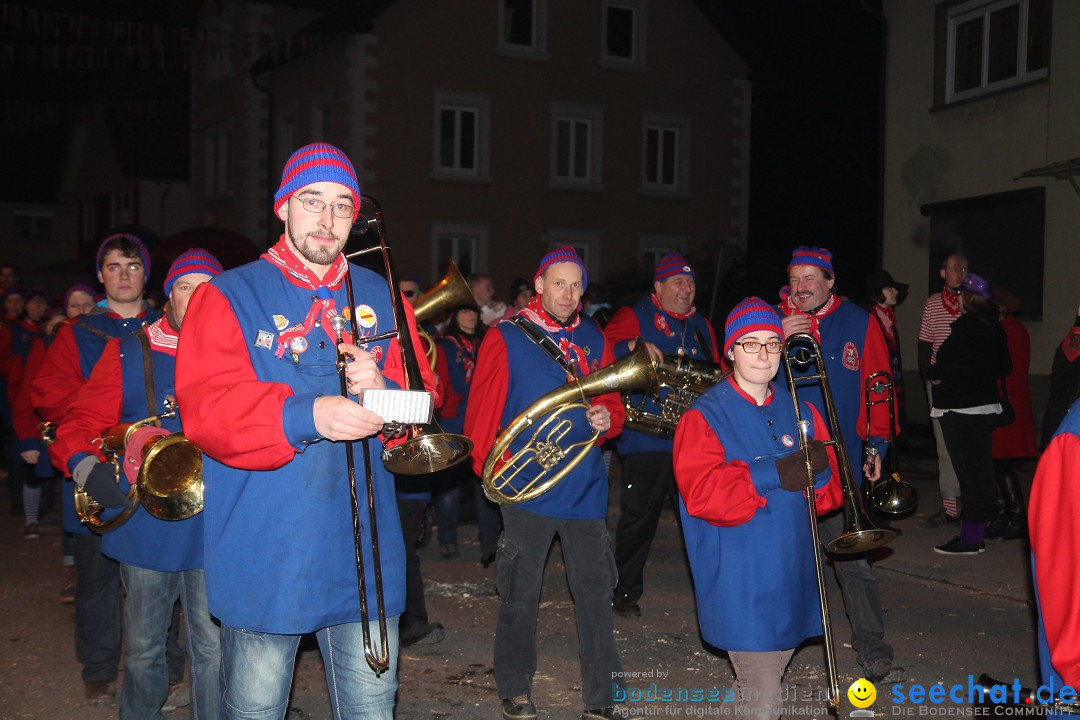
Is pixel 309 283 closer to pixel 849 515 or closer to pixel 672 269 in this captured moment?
pixel 849 515

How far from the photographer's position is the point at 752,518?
430 cm

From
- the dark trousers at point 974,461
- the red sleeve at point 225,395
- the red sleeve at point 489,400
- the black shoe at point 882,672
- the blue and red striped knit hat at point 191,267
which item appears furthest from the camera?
the dark trousers at point 974,461

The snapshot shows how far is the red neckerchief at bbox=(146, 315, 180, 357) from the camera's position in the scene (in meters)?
4.94

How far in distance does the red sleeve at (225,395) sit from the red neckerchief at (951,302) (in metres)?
7.95

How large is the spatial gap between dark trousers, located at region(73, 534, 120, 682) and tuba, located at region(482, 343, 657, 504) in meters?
2.09

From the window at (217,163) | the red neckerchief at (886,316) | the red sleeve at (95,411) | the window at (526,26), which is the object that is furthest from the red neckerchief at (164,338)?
the window at (217,163)

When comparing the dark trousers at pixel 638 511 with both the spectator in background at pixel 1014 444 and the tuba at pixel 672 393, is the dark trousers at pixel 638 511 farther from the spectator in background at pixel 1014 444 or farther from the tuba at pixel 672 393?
the spectator in background at pixel 1014 444

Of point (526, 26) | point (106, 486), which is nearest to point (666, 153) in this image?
point (526, 26)

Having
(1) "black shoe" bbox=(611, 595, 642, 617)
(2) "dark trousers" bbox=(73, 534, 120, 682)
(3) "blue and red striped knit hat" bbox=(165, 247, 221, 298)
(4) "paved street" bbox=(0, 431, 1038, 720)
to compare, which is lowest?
(4) "paved street" bbox=(0, 431, 1038, 720)

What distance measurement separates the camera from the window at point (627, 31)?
27.8 m

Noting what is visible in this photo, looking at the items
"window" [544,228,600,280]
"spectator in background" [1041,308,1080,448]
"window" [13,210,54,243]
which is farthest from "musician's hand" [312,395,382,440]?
"window" [13,210,54,243]

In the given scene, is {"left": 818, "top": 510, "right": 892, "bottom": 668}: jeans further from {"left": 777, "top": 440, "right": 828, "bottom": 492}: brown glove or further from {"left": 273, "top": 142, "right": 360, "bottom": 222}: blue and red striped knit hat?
{"left": 273, "top": 142, "right": 360, "bottom": 222}: blue and red striped knit hat

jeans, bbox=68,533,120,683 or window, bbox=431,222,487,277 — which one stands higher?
window, bbox=431,222,487,277

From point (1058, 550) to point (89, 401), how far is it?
3.94 m
